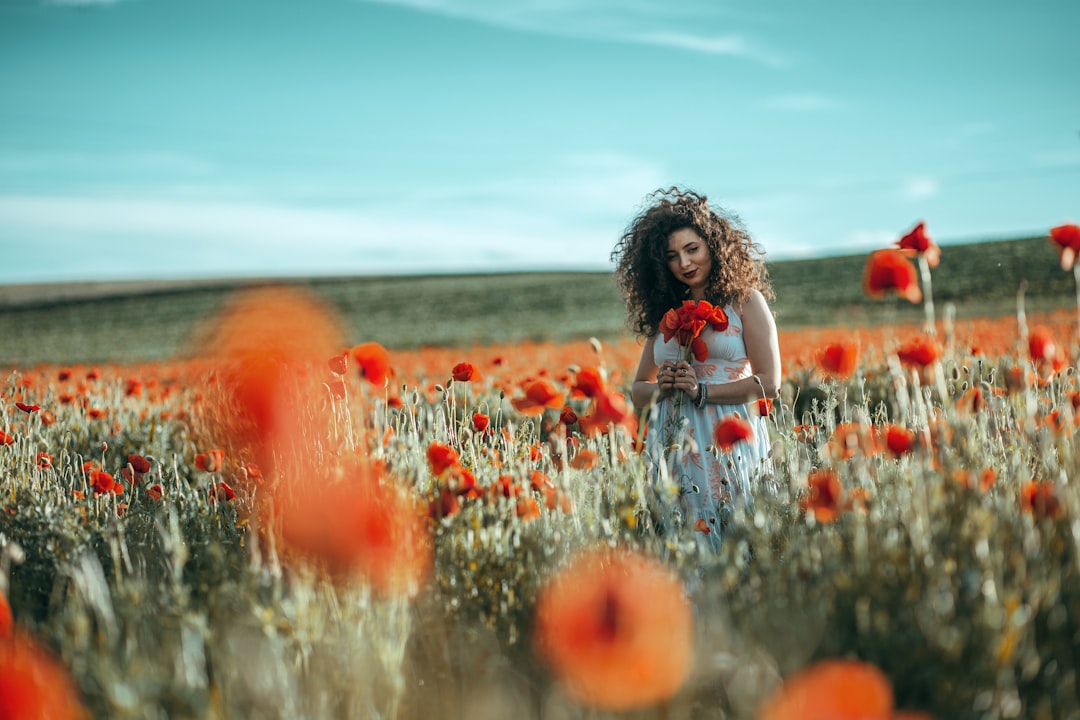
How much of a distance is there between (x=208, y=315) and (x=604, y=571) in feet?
129

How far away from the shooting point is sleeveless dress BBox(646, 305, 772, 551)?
324 cm

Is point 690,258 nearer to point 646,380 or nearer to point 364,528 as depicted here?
point 646,380

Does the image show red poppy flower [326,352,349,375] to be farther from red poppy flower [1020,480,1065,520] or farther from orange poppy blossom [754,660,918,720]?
red poppy flower [1020,480,1065,520]

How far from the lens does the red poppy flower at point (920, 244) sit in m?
2.29

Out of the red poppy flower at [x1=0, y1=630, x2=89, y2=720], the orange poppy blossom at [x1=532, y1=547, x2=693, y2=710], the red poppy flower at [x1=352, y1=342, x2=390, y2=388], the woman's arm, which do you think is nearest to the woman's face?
the woman's arm

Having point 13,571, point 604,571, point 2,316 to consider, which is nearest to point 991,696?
point 604,571

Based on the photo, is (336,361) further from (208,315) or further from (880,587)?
(208,315)

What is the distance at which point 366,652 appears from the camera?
182cm

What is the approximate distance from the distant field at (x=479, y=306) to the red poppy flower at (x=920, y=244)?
17.1m

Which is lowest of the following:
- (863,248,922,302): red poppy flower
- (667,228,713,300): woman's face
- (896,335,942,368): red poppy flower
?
(896,335,942,368): red poppy flower

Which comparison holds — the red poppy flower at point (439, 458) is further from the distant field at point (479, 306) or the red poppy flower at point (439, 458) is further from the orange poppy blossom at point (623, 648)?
the distant field at point (479, 306)

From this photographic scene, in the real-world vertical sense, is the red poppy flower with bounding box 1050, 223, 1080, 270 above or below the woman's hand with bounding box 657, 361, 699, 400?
above

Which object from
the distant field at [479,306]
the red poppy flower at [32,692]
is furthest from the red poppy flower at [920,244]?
the distant field at [479,306]

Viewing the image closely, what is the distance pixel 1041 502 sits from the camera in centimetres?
192
